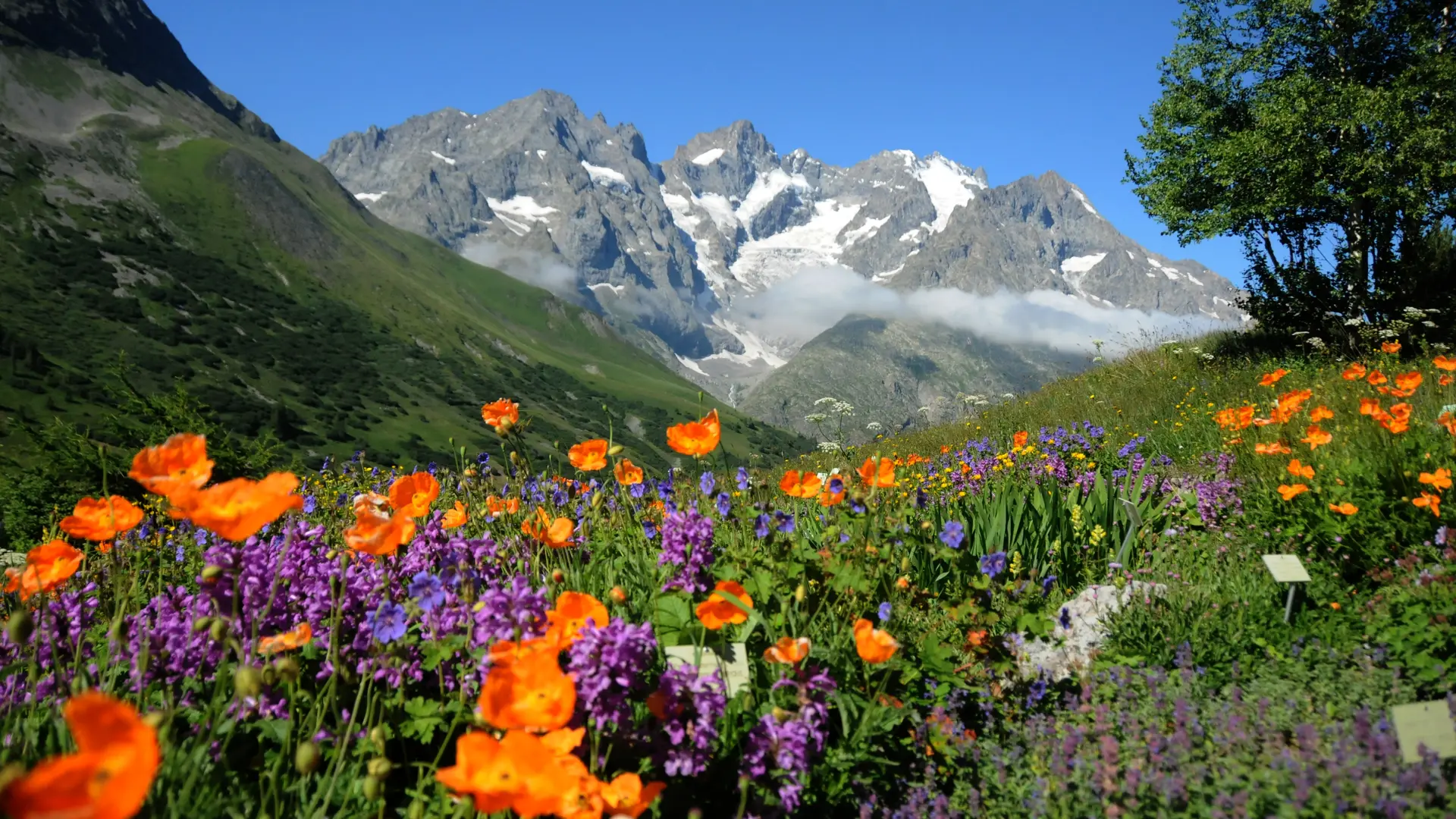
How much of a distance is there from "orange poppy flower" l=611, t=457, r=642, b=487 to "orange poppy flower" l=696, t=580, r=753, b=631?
137 cm

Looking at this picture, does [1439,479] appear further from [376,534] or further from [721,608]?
[376,534]

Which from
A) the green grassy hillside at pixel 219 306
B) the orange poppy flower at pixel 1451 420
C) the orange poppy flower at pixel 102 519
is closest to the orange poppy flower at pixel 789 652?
the orange poppy flower at pixel 102 519

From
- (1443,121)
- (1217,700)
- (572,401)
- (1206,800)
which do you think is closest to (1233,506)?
(1217,700)

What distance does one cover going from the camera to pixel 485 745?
1.67m

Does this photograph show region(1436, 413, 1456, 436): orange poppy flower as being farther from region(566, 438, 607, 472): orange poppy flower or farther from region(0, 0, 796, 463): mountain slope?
region(0, 0, 796, 463): mountain slope

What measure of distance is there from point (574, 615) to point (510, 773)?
74 centimetres

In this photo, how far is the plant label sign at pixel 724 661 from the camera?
9.05 ft

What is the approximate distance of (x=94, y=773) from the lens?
3.49 feet

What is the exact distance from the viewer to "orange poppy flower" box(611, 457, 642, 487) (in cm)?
408

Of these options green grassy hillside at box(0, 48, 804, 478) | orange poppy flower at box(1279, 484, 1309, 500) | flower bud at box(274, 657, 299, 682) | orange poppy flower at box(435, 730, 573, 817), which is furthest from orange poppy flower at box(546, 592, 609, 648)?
green grassy hillside at box(0, 48, 804, 478)

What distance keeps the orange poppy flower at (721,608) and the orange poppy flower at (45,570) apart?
232cm

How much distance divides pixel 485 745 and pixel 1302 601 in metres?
3.99

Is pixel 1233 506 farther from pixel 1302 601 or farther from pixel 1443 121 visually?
pixel 1443 121

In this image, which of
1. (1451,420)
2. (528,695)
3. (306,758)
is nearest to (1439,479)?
(1451,420)
